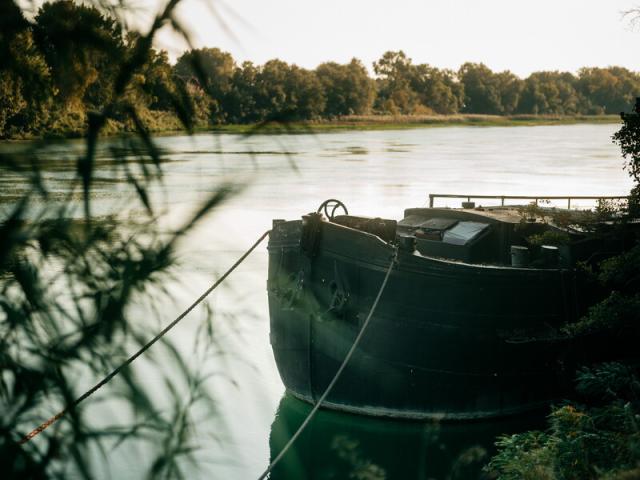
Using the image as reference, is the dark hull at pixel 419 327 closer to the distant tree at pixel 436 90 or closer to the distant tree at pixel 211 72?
the distant tree at pixel 211 72

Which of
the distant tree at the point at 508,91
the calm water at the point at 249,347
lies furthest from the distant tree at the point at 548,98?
the calm water at the point at 249,347

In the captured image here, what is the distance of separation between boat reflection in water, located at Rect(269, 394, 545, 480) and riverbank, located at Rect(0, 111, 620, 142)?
3.94 m

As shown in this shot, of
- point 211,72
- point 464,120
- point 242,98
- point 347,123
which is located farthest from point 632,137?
point 464,120

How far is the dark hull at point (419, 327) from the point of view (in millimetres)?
9789

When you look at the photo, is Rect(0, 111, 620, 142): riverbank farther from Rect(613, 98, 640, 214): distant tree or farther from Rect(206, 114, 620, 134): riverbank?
Rect(613, 98, 640, 214): distant tree

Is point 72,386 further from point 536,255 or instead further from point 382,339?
point 536,255

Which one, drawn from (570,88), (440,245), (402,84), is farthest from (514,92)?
(440,245)

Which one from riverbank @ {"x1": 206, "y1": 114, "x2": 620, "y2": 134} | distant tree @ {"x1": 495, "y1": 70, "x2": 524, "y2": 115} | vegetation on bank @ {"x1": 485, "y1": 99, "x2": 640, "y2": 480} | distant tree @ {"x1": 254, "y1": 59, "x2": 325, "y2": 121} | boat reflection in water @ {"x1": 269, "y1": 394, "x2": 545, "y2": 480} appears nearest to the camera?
distant tree @ {"x1": 254, "y1": 59, "x2": 325, "y2": 121}

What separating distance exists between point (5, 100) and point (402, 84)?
14239 centimetres

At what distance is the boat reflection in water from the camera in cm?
989

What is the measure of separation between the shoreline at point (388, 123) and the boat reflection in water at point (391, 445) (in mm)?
8128

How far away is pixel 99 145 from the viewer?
176cm

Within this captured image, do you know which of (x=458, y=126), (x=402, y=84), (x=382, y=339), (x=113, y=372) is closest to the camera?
(x=113, y=372)

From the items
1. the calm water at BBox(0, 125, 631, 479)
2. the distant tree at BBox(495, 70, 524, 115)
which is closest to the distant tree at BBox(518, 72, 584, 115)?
the distant tree at BBox(495, 70, 524, 115)
